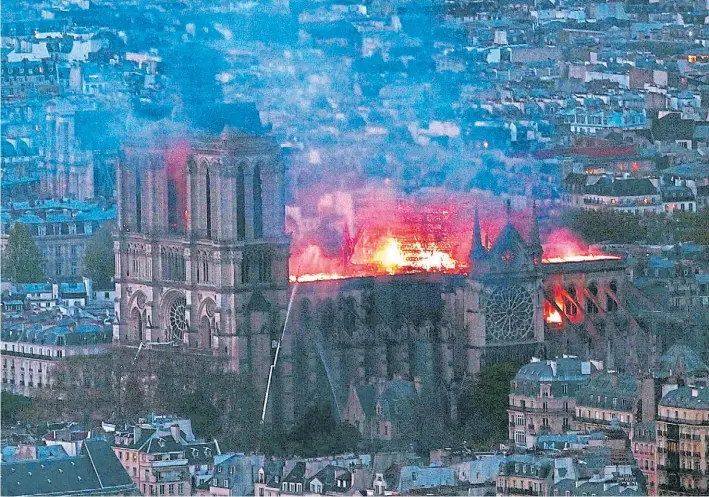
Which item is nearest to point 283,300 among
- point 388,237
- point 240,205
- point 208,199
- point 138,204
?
point 240,205

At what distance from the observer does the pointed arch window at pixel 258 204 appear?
11731 centimetres

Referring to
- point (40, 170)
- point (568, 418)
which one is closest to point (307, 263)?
point (568, 418)

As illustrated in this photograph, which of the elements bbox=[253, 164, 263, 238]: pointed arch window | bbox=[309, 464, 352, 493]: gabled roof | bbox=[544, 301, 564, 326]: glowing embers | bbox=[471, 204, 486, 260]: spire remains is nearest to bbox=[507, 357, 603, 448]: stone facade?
bbox=[471, 204, 486, 260]: spire remains

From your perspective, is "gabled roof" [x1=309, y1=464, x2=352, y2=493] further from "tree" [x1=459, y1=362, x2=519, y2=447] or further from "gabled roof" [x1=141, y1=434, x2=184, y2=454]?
"tree" [x1=459, y1=362, x2=519, y2=447]

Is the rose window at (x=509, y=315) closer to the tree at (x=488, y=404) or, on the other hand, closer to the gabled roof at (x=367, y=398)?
the tree at (x=488, y=404)

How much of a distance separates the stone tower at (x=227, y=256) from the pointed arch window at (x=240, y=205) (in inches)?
0.8

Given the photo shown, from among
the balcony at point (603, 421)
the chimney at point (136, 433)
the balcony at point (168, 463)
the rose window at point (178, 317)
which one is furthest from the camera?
the rose window at point (178, 317)

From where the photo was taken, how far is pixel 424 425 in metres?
112

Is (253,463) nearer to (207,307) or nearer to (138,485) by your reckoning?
(138,485)

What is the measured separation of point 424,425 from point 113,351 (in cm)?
922

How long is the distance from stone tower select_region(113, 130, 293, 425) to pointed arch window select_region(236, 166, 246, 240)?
20 millimetres

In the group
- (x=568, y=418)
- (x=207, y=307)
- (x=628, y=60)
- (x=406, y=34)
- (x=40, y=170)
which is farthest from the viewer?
(x=628, y=60)

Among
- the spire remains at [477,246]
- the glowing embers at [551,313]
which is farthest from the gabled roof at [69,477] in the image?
the glowing embers at [551,313]

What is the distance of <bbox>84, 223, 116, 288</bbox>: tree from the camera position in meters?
136
